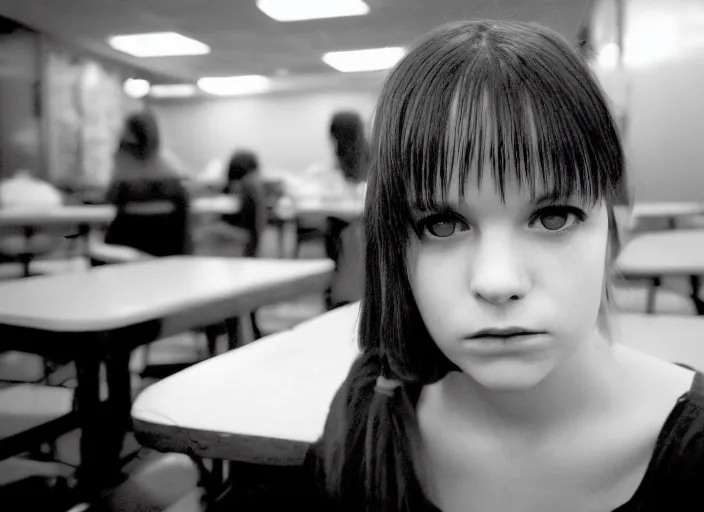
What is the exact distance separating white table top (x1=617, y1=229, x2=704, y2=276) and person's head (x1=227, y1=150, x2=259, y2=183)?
705 millimetres

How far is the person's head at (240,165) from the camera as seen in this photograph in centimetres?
87

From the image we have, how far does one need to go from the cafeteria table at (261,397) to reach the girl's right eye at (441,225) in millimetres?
273

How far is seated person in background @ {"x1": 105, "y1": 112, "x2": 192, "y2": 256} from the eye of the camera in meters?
0.81

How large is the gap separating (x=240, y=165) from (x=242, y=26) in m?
0.20

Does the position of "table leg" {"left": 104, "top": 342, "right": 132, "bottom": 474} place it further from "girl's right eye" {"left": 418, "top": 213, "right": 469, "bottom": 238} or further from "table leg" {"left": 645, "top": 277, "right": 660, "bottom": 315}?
"table leg" {"left": 645, "top": 277, "right": 660, "bottom": 315}

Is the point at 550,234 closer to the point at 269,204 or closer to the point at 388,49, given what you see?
the point at 388,49

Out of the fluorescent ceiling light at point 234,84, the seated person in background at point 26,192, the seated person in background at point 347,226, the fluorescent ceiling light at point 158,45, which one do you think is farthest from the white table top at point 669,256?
the seated person in background at point 26,192

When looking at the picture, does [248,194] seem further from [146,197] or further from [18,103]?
[18,103]

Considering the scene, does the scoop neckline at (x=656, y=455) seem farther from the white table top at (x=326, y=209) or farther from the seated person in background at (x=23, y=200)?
the seated person in background at (x=23, y=200)

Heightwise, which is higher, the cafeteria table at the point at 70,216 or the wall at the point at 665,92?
the wall at the point at 665,92

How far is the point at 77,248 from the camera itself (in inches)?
37.6

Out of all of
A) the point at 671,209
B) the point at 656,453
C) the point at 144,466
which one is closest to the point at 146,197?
the point at 144,466

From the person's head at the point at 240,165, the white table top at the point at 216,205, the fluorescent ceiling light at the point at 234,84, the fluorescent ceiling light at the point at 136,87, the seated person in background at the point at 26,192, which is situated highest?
the fluorescent ceiling light at the point at 234,84

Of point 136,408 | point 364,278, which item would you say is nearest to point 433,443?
point 364,278
